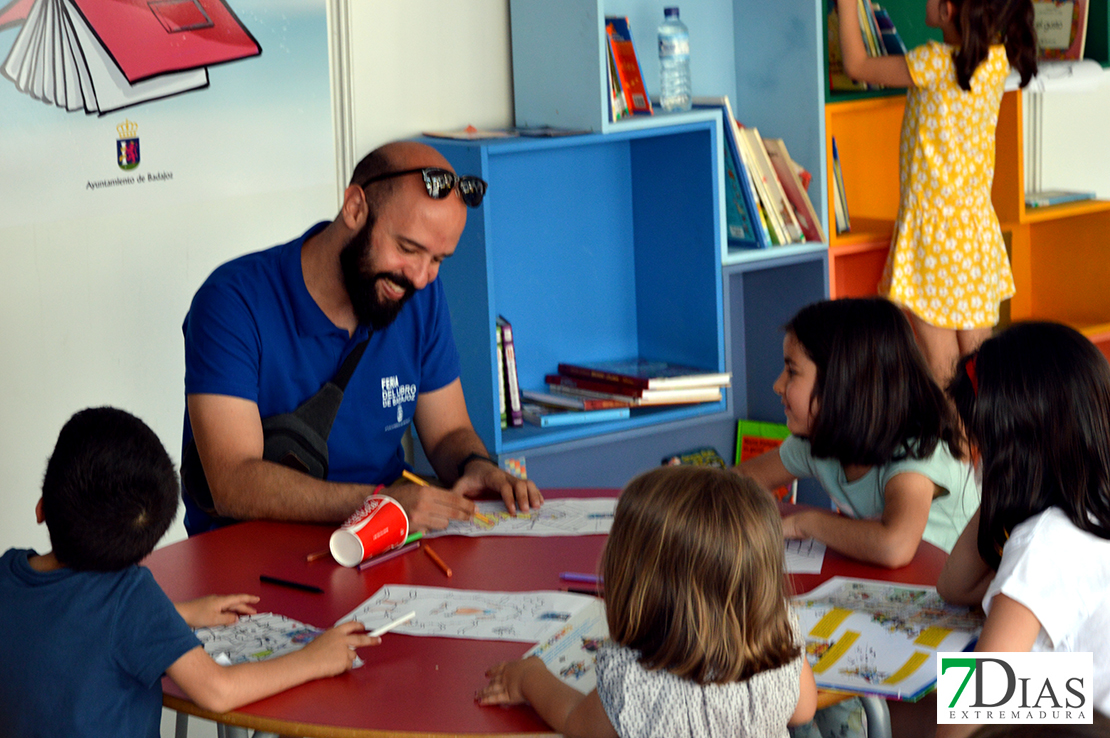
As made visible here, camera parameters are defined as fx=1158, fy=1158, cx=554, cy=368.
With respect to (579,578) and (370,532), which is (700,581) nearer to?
(579,578)

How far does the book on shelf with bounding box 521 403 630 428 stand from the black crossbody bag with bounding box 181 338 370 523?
808mm

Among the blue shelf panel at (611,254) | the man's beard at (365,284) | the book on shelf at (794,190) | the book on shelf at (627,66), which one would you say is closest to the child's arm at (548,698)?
the man's beard at (365,284)

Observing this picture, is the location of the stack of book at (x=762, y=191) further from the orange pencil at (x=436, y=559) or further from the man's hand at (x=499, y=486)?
the orange pencil at (x=436, y=559)

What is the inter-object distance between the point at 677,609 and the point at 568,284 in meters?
2.10

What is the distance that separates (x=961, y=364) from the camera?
5.44 feet

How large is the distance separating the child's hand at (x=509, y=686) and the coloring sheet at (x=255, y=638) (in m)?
0.28

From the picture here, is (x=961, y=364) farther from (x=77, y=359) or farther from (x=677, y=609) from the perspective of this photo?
(x=77, y=359)

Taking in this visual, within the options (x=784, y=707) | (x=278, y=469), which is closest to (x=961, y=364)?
(x=784, y=707)

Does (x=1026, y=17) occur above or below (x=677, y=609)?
above

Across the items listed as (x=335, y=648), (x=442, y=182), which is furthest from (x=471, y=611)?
(x=442, y=182)

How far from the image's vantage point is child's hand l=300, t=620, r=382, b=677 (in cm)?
138

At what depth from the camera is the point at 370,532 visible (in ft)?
5.76

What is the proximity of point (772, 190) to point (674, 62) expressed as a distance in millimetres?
441

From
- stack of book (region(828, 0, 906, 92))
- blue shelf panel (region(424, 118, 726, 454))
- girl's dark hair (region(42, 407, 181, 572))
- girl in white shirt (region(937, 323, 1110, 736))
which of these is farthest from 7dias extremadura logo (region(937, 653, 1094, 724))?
stack of book (region(828, 0, 906, 92))
